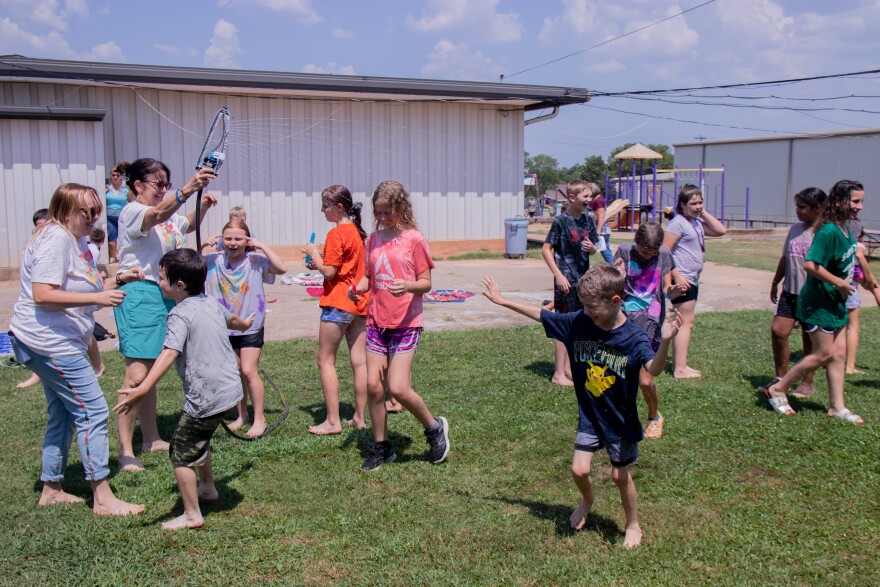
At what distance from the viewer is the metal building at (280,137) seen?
44.8ft

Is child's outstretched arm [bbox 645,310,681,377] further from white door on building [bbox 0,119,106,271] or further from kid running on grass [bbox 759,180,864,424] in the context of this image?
white door on building [bbox 0,119,106,271]

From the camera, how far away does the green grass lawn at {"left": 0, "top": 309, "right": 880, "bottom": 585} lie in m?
3.62

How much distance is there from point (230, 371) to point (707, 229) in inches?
193

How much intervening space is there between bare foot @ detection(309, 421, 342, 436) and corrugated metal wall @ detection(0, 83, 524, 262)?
33.2 feet

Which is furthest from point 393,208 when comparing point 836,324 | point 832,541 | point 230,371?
point 836,324

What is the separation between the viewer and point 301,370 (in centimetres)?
749

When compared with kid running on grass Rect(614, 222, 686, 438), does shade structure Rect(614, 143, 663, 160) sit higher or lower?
higher

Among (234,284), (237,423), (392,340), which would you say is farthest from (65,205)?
(237,423)

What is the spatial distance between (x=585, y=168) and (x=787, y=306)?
2551 inches

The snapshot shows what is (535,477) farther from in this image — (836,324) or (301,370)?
(301,370)

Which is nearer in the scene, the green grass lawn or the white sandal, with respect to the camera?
the green grass lawn

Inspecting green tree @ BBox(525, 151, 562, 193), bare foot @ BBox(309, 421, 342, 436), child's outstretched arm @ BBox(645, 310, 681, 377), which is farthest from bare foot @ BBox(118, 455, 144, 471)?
green tree @ BBox(525, 151, 562, 193)

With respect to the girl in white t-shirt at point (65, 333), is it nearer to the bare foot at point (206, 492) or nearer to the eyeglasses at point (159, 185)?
the bare foot at point (206, 492)

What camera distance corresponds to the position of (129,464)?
16.0ft
